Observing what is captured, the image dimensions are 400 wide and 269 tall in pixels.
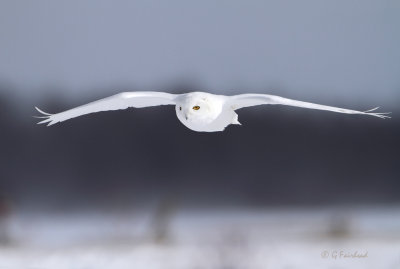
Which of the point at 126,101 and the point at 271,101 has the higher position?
the point at 126,101

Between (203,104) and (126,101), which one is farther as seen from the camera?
(126,101)

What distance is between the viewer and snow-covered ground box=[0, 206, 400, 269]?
12.0 feet

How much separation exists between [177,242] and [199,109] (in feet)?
5.65

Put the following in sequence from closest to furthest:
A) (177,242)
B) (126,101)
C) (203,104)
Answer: (203,104) → (126,101) → (177,242)

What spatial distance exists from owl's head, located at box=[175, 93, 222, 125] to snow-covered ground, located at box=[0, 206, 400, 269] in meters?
1.51

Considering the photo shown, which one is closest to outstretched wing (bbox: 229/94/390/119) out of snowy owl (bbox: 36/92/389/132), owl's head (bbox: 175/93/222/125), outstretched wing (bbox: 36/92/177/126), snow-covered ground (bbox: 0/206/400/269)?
snowy owl (bbox: 36/92/389/132)

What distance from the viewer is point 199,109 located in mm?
2326

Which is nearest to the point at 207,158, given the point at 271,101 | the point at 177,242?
the point at 177,242

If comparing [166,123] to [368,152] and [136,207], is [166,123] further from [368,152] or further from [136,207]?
[368,152]

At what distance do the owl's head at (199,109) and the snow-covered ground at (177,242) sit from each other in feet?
4.97

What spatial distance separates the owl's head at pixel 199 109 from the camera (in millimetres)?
2320

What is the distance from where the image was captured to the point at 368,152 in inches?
161

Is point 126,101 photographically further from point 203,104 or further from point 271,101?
point 271,101

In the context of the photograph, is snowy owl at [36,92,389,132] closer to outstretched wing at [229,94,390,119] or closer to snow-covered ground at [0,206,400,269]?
outstretched wing at [229,94,390,119]
